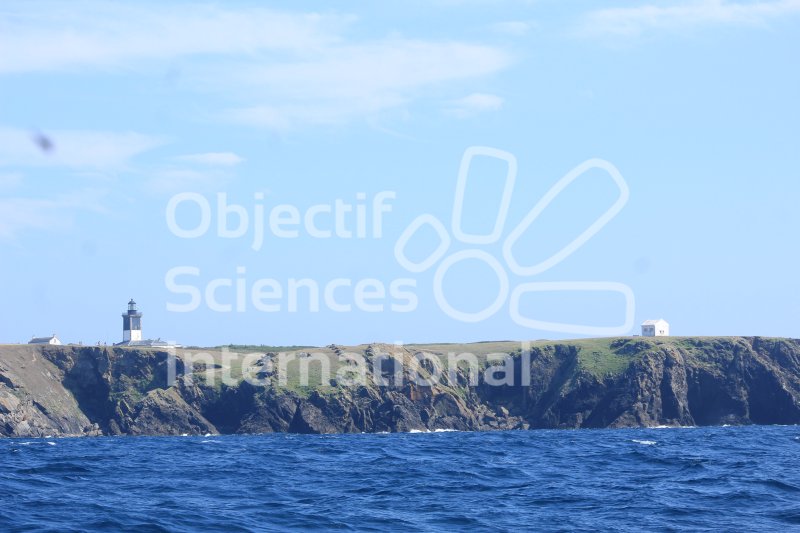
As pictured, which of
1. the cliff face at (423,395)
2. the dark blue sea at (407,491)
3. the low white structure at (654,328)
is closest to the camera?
the dark blue sea at (407,491)

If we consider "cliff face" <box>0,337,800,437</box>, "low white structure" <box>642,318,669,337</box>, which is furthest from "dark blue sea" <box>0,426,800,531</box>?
"low white structure" <box>642,318,669,337</box>

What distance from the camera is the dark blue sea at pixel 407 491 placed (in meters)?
35.2

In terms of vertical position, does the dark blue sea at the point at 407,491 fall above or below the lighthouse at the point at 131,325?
below

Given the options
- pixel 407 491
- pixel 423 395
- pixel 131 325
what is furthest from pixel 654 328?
pixel 407 491

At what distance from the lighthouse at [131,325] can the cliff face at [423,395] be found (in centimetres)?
3898

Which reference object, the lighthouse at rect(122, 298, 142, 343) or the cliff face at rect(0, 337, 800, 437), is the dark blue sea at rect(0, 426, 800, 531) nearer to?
the cliff face at rect(0, 337, 800, 437)

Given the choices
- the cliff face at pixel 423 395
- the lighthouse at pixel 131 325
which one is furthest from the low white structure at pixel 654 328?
the lighthouse at pixel 131 325

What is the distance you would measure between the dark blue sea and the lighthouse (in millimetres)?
109003

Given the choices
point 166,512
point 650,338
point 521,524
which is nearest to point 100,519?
point 166,512

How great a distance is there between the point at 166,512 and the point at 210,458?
30840 millimetres

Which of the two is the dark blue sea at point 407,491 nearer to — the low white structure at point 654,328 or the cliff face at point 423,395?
the cliff face at point 423,395

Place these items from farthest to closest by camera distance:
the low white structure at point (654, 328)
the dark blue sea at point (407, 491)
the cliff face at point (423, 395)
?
the low white structure at point (654, 328), the cliff face at point (423, 395), the dark blue sea at point (407, 491)

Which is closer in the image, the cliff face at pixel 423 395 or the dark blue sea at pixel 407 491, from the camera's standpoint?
the dark blue sea at pixel 407 491

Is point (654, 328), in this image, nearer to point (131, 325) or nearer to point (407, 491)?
point (131, 325)
